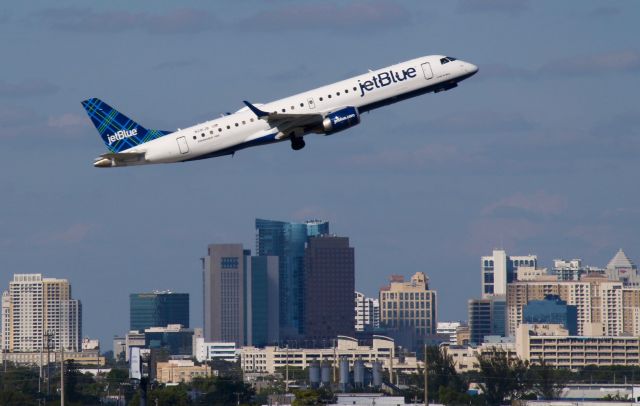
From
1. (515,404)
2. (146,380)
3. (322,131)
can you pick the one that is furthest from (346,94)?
(515,404)

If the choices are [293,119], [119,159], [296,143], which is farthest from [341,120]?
[119,159]

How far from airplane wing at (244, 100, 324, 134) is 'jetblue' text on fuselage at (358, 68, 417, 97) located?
4184 mm

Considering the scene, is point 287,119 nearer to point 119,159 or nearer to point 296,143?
point 296,143

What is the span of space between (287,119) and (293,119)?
48 centimetres

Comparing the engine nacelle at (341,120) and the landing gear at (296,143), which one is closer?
the engine nacelle at (341,120)

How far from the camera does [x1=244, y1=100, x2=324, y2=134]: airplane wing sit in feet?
448

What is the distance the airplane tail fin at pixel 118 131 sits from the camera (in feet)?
468

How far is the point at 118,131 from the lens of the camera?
14462cm

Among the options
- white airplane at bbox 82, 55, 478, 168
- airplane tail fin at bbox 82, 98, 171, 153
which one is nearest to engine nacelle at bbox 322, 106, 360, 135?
white airplane at bbox 82, 55, 478, 168

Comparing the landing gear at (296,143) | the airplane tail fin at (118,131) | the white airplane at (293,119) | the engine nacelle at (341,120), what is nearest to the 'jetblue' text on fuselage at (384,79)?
the white airplane at (293,119)

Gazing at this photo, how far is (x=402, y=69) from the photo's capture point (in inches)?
5497

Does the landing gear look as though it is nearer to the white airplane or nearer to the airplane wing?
the white airplane

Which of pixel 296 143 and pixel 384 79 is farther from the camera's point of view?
pixel 296 143

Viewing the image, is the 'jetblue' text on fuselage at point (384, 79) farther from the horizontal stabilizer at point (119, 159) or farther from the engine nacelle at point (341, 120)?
the horizontal stabilizer at point (119, 159)
